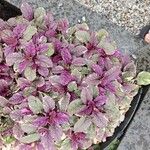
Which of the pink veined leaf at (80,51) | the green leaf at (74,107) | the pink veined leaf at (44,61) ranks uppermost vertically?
the pink veined leaf at (80,51)

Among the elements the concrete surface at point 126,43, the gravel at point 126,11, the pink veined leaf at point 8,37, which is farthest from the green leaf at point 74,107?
the gravel at point 126,11

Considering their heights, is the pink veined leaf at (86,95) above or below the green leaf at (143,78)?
above

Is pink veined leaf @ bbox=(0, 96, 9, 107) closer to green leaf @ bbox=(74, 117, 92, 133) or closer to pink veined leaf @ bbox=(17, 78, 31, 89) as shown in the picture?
pink veined leaf @ bbox=(17, 78, 31, 89)

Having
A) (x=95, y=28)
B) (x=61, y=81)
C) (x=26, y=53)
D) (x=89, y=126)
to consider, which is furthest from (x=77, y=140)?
(x=95, y=28)

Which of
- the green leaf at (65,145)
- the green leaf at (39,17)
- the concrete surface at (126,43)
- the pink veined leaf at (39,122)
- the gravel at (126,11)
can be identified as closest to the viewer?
the pink veined leaf at (39,122)

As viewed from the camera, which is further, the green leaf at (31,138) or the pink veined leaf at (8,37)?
the pink veined leaf at (8,37)

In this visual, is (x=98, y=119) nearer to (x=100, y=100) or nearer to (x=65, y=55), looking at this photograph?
(x=100, y=100)

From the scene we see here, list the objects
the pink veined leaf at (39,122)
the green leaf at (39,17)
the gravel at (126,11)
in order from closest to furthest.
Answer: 1. the pink veined leaf at (39,122)
2. the green leaf at (39,17)
3. the gravel at (126,11)

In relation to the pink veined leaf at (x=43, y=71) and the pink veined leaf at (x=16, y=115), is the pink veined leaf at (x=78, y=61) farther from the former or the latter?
the pink veined leaf at (x=16, y=115)
